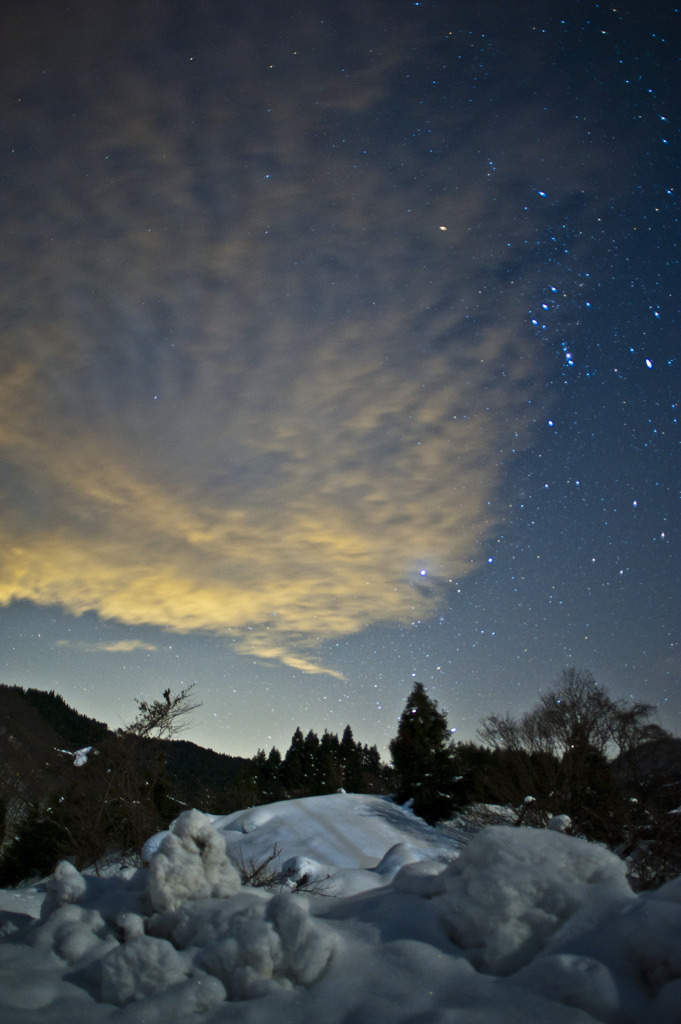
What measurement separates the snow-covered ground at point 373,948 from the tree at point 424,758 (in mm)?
28831

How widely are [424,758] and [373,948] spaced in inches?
1229

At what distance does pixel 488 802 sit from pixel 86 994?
28.6 meters

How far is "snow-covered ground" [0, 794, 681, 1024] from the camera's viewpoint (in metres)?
2.86

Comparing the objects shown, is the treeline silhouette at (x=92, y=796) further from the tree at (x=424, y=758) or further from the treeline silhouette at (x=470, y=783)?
the tree at (x=424, y=758)

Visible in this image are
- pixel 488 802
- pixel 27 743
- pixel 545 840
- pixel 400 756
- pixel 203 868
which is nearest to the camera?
pixel 545 840

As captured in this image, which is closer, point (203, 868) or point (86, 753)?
point (203, 868)

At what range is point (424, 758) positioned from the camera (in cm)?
3231

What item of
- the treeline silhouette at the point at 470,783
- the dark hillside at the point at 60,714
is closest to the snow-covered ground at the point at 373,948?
the treeline silhouette at the point at 470,783

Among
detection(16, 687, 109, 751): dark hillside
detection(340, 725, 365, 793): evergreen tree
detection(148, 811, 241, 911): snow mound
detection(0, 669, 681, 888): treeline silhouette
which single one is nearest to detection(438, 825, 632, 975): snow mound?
detection(148, 811, 241, 911): snow mound

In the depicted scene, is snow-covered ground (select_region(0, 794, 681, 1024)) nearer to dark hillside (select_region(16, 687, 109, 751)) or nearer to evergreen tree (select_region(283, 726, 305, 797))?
evergreen tree (select_region(283, 726, 305, 797))

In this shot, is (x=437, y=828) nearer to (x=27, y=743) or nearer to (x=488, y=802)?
(x=488, y=802)

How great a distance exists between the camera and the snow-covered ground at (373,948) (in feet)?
9.38

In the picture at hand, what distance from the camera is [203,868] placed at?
14.7 feet

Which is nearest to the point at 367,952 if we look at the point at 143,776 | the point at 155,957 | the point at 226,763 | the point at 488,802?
the point at 155,957
